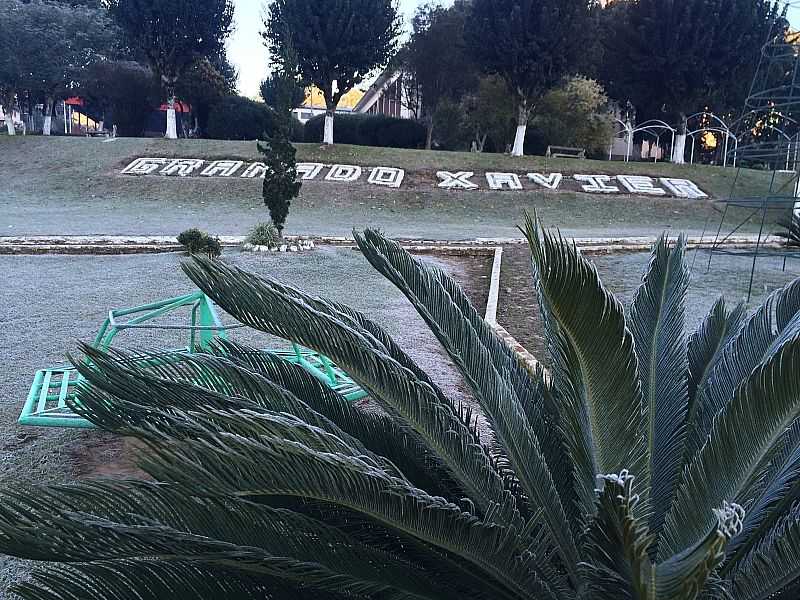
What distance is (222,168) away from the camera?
89.7 ft

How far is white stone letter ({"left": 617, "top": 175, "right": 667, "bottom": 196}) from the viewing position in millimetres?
27219

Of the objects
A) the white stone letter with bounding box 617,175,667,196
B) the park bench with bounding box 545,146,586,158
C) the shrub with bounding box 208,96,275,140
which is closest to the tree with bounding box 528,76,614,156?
the park bench with bounding box 545,146,586,158

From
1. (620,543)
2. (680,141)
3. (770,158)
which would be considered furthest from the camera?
(680,141)

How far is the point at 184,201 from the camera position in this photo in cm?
2395

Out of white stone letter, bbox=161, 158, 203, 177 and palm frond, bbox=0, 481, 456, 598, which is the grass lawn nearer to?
white stone letter, bbox=161, 158, 203, 177

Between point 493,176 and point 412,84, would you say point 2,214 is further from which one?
point 412,84

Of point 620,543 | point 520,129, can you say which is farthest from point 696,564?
point 520,129

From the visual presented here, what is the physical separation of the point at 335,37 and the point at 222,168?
8.00 m

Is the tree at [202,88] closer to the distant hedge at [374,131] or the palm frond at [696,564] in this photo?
the distant hedge at [374,131]

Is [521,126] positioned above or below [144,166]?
above

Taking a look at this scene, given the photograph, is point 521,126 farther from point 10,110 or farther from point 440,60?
point 10,110

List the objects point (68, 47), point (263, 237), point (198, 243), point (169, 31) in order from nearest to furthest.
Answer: point (198, 243) < point (263, 237) < point (169, 31) < point (68, 47)

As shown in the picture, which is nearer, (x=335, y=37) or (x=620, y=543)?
(x=620, y=543)

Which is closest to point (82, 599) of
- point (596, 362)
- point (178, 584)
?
point (178, 584)
